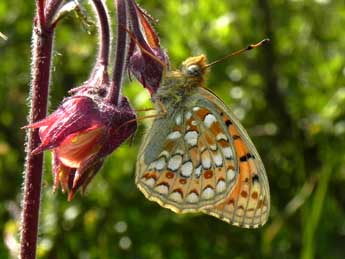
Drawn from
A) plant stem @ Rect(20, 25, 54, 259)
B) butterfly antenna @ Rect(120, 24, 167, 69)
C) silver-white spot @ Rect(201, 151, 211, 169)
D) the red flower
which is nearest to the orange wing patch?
silver-white spot @ Rect(201, 151, 211, 169)

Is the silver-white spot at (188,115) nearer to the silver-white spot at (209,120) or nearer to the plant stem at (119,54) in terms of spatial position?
the silver-white spot at (209,120)

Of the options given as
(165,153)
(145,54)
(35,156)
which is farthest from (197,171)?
(35,156)

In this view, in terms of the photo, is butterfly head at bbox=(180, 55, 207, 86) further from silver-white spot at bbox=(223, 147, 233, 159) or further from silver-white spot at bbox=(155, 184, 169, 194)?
silver-white spot at bbox=(155, 184, 169, 194)

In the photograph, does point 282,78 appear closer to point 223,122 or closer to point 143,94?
point 143,94

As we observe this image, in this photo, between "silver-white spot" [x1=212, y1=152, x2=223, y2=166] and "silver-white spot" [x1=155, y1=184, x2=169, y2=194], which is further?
"silver-white spot" [x1=212, y1=152, x2=223, y2=166]

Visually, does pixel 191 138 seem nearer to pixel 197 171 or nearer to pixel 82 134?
pixel 197 171

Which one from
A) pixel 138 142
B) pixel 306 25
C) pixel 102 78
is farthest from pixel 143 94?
pixel 102 78
